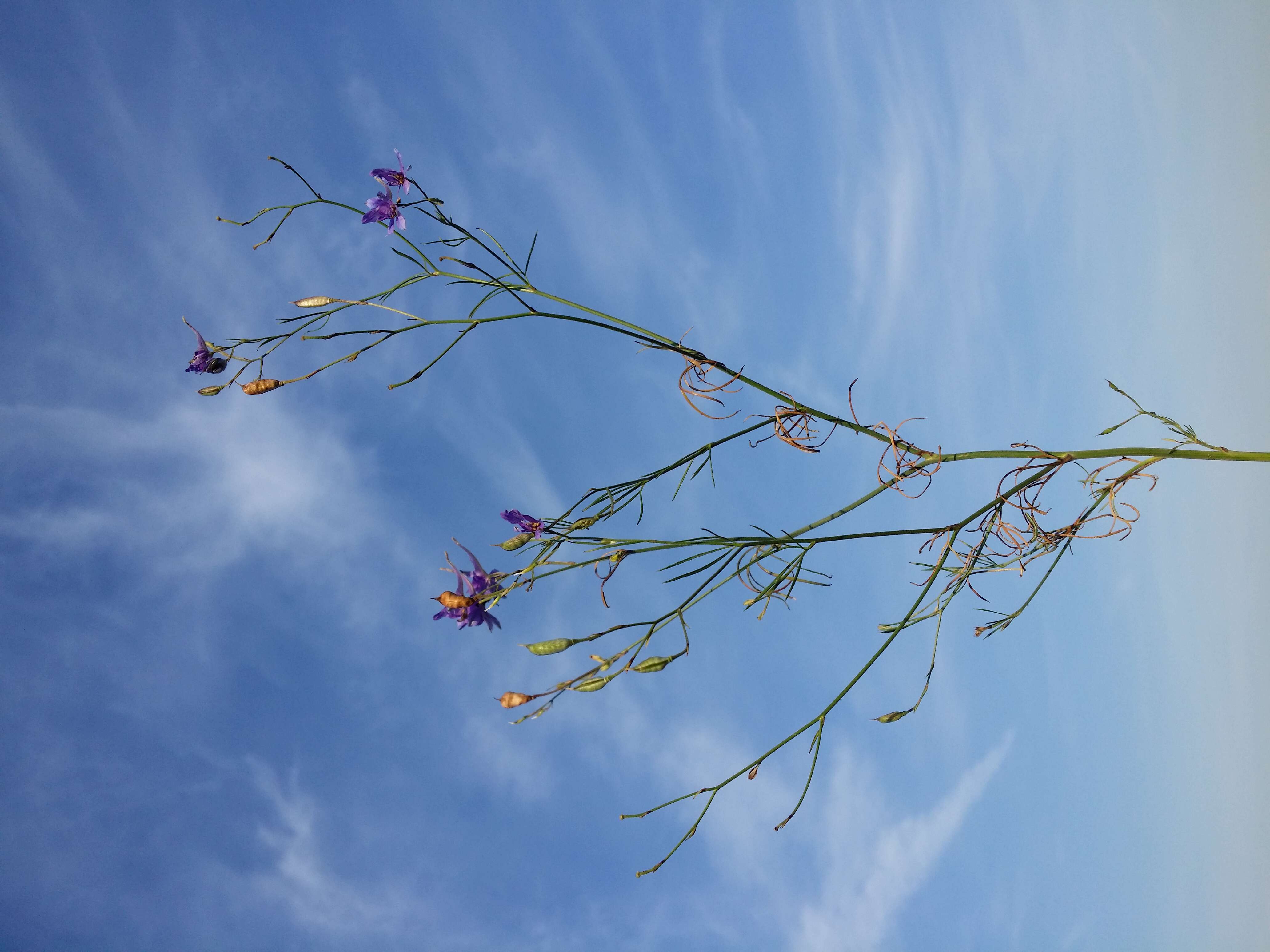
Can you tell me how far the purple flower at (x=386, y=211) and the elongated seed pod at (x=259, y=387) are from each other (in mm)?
413

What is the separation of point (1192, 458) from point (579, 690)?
1.00 metres

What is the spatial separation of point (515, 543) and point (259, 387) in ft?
1.73

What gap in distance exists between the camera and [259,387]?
4.43ft

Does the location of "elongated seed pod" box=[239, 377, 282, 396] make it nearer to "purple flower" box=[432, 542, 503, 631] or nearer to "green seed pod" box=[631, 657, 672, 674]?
"purple flower" box=[432, 542, 503, 631]

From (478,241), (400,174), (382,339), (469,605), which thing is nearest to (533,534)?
(469,605)

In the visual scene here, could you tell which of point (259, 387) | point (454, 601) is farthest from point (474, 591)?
point (259, 387)

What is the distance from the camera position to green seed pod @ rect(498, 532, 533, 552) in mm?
1336

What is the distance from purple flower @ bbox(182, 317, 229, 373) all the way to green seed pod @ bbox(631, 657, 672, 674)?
3.46 ft

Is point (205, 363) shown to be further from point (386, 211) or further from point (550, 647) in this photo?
point (550, 647)

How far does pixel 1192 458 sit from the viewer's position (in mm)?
1164

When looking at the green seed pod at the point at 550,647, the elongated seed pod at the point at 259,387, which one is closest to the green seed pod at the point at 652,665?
the green seed pod at the point at 550,647

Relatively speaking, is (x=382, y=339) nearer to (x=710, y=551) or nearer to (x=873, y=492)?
(x=710, y=551)

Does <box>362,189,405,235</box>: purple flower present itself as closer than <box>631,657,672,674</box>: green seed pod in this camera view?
No

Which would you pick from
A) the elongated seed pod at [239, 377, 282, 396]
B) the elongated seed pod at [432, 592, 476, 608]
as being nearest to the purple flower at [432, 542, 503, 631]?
the elongated seed pod at [432, 592, 476, 608]
